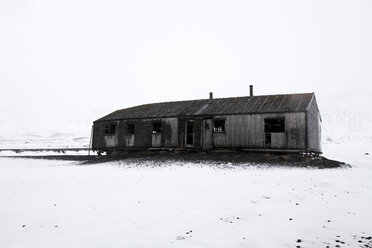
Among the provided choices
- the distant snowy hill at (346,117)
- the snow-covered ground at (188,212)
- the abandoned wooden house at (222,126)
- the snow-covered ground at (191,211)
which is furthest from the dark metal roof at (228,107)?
the distant snowy hill at (346,117)

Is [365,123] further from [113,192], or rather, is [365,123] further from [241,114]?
[113,192]

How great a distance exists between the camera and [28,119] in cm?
14325

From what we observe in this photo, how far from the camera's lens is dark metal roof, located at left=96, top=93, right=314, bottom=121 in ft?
79.3

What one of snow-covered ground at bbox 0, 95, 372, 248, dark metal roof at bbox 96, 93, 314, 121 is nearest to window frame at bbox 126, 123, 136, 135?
dark metal roof at bbox 96, 93, 314, 121

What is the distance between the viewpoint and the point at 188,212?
8.32m

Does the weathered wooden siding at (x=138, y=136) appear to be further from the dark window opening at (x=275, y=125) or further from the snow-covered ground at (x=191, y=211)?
the snow-covered ground at (x=191, y=211)

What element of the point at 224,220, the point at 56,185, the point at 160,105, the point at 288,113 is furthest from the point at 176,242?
the point at 160,105

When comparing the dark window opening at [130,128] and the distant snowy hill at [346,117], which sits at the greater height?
the distant snowy hill at [346,117]

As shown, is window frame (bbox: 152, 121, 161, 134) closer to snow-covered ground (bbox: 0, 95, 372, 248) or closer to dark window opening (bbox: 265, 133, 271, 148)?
dark window opening (bbox: 265, 133, 271, 148)

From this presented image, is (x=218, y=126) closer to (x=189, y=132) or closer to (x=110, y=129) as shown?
(x=189, y=132)

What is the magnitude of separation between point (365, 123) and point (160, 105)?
76.3m

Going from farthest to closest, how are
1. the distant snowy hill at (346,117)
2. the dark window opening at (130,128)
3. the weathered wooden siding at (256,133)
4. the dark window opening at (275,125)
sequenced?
the distant snowy hill at (346,117), the dark window opening at (130,128), the dark window opening at (275,125), the weathered wooden siding at (256,133)

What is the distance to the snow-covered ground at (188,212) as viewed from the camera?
6.18m

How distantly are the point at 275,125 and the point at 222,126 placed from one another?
14.2ft
